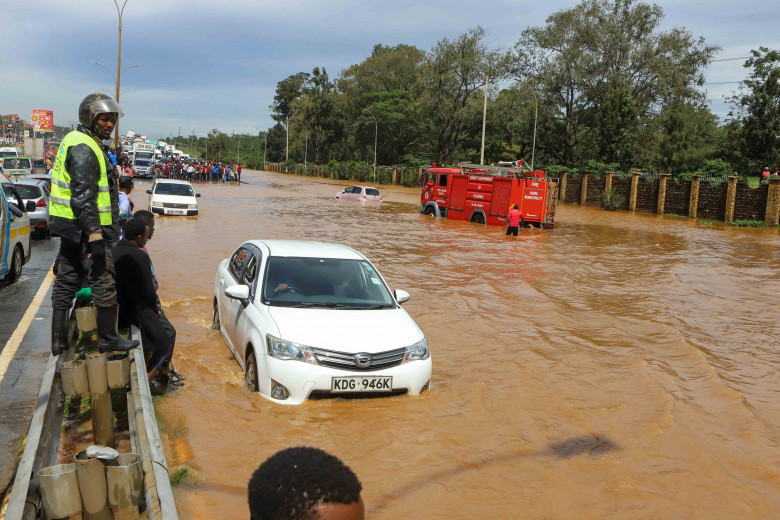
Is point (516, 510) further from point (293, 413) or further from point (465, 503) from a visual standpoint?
point (293, 413)

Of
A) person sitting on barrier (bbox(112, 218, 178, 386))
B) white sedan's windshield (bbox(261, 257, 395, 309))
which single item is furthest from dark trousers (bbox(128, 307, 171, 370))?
white sedan's windshield (bbox(261, 257, 395, 309))

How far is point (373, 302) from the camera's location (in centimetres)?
719

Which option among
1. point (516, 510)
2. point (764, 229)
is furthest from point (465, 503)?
point (764, 229)

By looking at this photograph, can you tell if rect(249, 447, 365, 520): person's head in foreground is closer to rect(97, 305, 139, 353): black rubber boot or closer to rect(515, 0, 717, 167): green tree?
rect(97, 305, 139, 353): black rubber boot

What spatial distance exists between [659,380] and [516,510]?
13.5 ft

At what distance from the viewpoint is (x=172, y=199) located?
2648 cm

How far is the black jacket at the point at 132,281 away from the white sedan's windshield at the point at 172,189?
2184cm

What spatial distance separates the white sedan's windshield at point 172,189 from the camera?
26.8 meters

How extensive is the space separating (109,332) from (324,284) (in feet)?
8.23

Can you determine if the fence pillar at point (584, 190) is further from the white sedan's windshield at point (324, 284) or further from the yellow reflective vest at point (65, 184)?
the yellow reflective vest at point (65, 184)

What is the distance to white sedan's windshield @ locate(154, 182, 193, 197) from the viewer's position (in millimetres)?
26812

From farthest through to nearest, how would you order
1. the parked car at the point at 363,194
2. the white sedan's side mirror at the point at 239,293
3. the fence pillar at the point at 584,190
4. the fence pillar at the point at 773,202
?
the fence pillar at the point at 584,190, the parked car at the point at 363,194, the fence pillar at the point at 773,202, the white sedan's side mirror at the point at 239,293

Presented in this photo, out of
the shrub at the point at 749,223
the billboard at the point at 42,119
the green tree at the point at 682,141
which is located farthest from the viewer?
the billboard at the point at 42,119

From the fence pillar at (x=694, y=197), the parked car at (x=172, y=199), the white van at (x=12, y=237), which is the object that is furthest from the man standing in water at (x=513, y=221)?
the fence pillar at (x=694, y=197)
